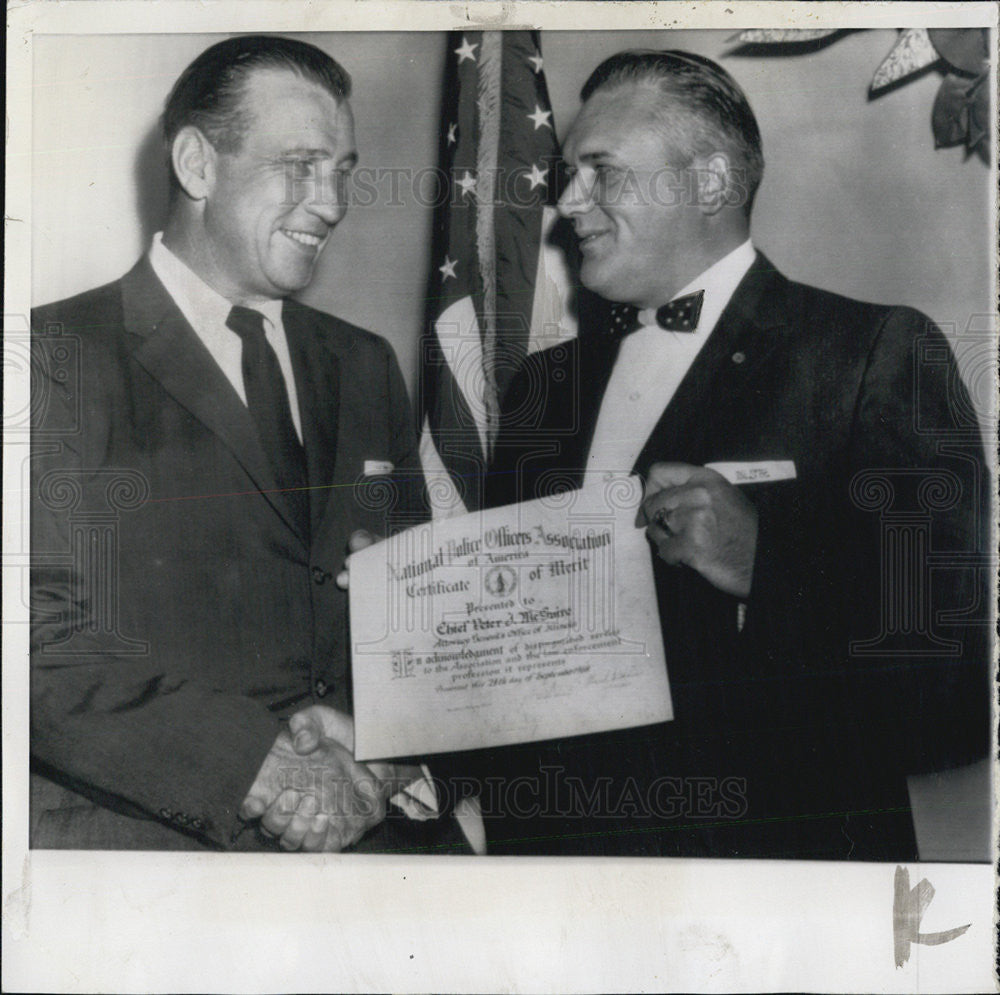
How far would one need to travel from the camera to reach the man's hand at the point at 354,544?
→ 112 inches

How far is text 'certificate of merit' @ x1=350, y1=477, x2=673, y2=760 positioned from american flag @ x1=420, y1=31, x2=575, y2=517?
169mm

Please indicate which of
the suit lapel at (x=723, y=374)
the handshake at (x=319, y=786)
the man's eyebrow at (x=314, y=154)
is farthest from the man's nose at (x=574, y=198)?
the handshake at (x=319, y=786)

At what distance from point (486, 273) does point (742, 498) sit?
95 centimetres

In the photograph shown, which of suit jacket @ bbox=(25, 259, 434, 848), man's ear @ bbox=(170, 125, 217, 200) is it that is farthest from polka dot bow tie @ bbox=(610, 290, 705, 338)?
man's ear @ bbox=(170, 125, 217, 200)

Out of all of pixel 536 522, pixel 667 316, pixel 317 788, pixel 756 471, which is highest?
pixel 667 316

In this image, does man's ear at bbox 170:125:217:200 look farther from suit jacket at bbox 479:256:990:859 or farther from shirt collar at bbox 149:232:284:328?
suit jacket at bbox 479:256:990:859

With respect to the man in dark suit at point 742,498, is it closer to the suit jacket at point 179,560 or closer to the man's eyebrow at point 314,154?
the suit jacket at point 179,560

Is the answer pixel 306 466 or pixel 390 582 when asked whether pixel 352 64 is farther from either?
pixel 390 582

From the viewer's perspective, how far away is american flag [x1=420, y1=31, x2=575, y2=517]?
2859mm

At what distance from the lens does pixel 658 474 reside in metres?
2.81

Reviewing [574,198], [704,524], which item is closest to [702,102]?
[574,198]

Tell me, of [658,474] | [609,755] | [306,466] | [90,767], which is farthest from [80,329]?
[609,755]

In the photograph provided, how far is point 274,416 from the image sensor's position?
2857 millimetres

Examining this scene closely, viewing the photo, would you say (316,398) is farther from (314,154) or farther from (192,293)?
(314,154)
